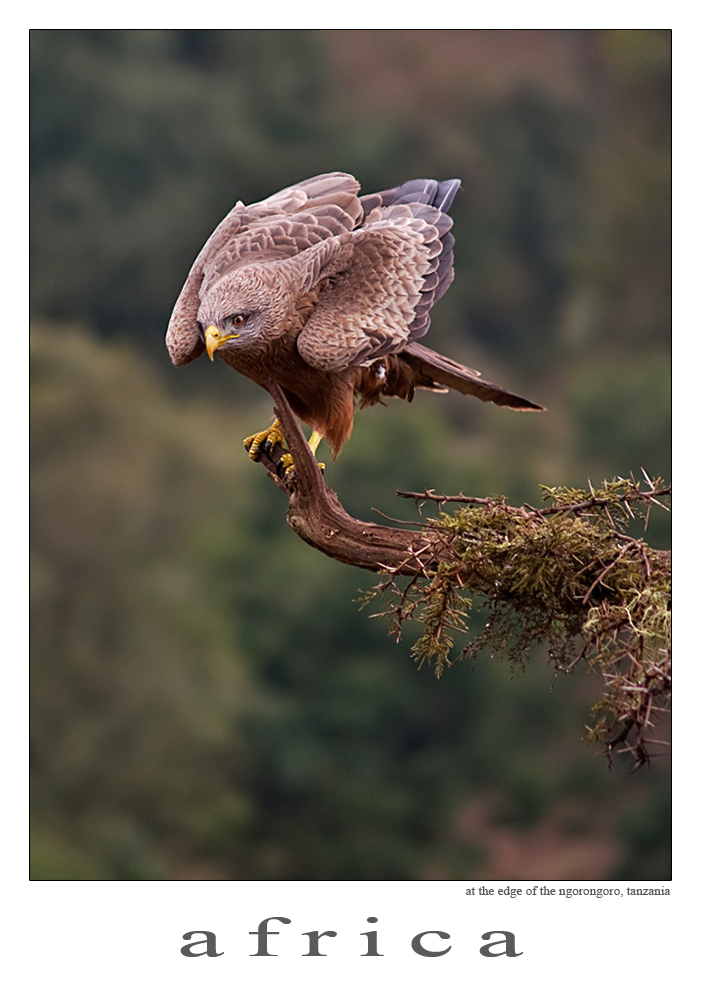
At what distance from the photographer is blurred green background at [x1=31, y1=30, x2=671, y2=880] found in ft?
49.6

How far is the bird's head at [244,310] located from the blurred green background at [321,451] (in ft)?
24.6

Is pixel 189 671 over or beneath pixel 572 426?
beneath

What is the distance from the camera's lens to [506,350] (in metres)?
23.0

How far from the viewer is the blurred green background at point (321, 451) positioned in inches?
595

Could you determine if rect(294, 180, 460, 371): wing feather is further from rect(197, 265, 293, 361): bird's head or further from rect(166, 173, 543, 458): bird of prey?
rect(197, 265, 293, 361): bird's head

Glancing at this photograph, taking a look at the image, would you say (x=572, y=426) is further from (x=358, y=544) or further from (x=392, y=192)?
(x=358, y=544)

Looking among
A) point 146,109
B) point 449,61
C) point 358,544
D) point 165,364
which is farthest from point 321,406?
point 449,61

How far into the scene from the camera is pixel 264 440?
165 inches

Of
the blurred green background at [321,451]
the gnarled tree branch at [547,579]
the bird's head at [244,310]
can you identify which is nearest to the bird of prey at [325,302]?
the bird's head at [244,310]

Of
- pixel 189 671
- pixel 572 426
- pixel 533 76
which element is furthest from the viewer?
pixel 533 76

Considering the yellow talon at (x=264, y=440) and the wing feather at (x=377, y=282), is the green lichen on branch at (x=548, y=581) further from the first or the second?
the yellow talon at (x=264, y=440)

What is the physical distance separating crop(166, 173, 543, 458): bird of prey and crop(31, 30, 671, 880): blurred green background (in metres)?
6.94

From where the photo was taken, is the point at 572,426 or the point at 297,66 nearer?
the point at 572,426
